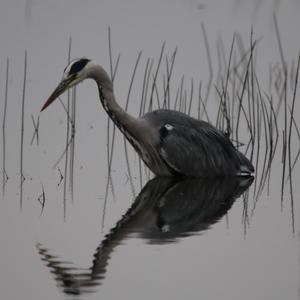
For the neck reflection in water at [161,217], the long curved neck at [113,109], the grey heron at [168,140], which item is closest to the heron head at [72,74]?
the grey heron at [168,140]

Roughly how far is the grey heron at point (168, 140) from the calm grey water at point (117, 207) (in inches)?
8.9

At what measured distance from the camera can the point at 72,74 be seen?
402 inches

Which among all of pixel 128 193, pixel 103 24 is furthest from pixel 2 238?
pixel 103 24

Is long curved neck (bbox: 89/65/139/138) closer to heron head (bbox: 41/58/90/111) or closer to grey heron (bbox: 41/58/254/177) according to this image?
grey heron (bbox: 41/58/254/177)

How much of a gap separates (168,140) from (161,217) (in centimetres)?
184

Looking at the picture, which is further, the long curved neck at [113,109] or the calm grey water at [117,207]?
the long curved neck at [113,109]

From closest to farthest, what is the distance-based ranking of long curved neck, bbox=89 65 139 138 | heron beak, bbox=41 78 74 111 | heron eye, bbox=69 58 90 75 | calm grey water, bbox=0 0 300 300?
calm grey water, bbox=0 0 300 300
heron beak, bbox=41 78 74 111
heron eye, bbox=69 58 90 75
long curved neck, bbox=89 65 139 138

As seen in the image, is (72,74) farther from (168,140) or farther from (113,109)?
(168,140)

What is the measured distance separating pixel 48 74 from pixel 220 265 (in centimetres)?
743

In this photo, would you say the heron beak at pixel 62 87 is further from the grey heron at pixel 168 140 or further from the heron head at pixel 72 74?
the grey heron at pixel 168 140

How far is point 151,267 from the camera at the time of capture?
736cm

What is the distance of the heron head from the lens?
10117mm

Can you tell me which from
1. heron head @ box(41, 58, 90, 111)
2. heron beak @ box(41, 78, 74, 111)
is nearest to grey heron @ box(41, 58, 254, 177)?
heron head @ box(41, 58, 90, 111)

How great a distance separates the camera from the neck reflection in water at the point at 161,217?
23.5 ft
